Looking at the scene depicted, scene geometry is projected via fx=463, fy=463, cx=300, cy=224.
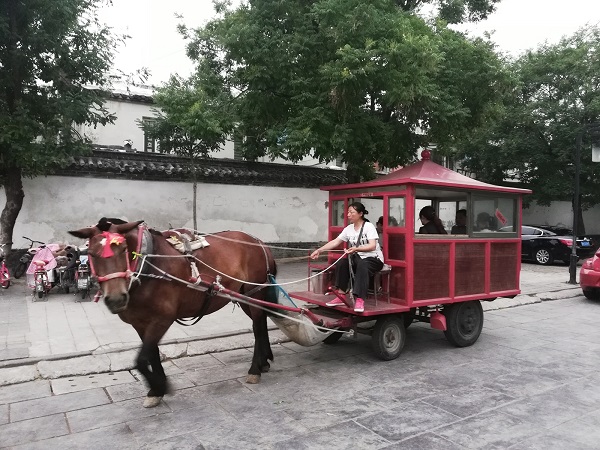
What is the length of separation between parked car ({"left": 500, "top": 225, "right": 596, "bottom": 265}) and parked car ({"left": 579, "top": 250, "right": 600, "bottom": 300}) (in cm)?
637

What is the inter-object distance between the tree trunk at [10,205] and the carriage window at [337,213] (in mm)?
7068

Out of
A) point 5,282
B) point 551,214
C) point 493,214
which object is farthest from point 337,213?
point 551,214

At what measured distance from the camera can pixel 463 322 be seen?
20.2ft

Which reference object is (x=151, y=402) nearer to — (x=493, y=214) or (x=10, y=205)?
(x=493, y=214)

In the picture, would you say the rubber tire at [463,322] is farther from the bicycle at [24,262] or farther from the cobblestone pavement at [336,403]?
the bicycle at [24,262]

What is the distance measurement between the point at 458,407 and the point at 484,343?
2.51 metres

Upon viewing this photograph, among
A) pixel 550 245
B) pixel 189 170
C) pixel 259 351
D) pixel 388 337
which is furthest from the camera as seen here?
pixel 550 245

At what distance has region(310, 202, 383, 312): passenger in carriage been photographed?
5207 millimetres

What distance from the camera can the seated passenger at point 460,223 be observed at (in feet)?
20.2

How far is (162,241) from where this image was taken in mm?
4461

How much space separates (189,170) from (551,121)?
13716mm

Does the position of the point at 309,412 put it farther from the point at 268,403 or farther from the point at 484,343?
the point at 484,343

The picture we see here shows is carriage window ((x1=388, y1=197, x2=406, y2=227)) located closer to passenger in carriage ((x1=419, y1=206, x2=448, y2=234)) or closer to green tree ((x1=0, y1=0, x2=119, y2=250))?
passenger in carriage ((x1=419, y1=206, x2=448, y2=234))

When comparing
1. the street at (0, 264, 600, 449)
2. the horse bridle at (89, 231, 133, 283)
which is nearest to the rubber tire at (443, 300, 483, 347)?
the street at (0, 264, 600, 449)
